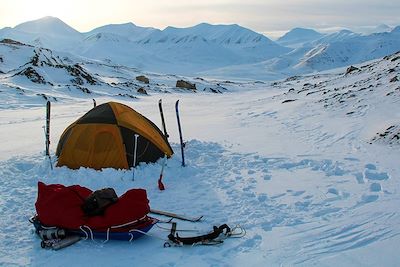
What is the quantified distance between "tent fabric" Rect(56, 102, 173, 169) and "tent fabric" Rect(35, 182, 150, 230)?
3.34 meters

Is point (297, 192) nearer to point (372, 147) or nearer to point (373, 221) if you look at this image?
point (373, 221)

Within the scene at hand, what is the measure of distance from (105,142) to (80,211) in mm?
3663

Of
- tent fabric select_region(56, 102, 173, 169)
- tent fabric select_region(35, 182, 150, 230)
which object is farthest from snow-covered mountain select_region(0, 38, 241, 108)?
tent fabric select_region(35, 182, 150, 230)

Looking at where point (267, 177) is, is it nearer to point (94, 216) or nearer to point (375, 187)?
point (375, 187)

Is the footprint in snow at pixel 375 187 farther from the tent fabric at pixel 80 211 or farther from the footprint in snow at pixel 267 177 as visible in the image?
the tent fabric at pixel 80 211

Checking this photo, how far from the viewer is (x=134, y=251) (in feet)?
21.8

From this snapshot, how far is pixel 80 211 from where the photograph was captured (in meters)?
7.04

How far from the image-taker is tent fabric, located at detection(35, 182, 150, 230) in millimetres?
6898

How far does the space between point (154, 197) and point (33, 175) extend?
10.5 feet

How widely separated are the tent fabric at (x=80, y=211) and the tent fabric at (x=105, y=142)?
132 inches

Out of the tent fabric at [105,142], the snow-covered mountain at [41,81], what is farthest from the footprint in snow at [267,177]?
the snow-covered mountain at [41,81]

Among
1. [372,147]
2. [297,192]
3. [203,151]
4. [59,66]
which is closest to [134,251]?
[297,192]

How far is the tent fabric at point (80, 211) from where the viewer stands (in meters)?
6.90

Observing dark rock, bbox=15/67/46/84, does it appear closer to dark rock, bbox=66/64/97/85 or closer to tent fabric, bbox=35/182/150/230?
dark rock, bbox=66/64/97/85
